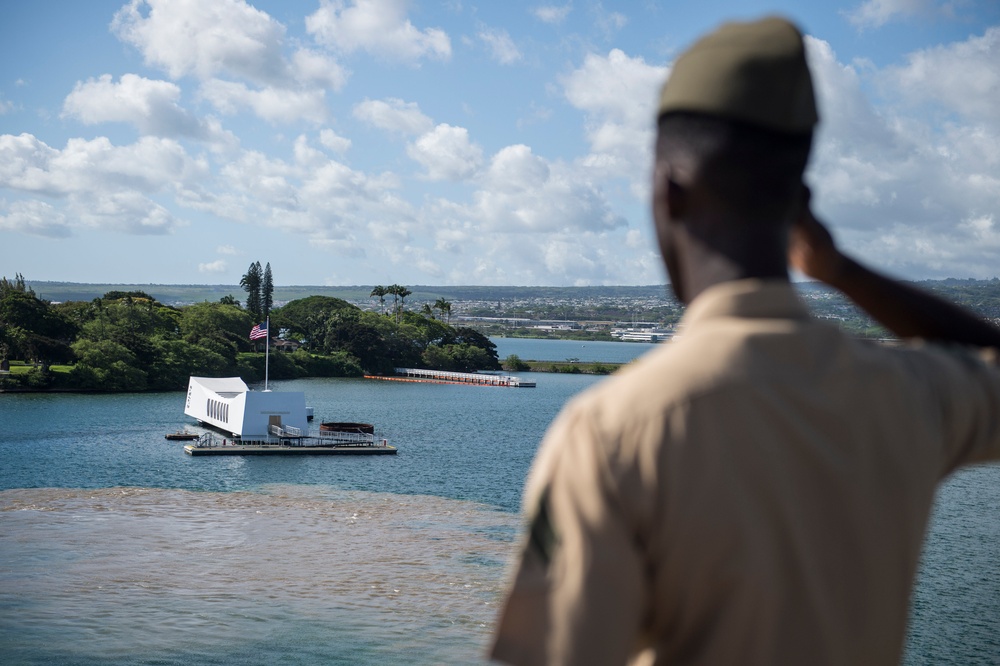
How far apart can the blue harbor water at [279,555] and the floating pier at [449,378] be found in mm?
46861

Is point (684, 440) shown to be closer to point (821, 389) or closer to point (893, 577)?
point (821, 389)

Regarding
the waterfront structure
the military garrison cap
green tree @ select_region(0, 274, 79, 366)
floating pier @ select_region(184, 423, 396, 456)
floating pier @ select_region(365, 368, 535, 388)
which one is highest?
the military garrison cap

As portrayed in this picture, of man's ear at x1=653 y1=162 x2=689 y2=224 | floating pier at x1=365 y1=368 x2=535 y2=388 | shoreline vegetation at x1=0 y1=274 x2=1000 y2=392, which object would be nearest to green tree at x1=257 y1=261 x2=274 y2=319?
shoreline vegetation at x1=0 y1=274 x2=1000 y2=392

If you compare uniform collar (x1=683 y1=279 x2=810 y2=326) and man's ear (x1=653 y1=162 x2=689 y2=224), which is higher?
man's ear (x1=653 y1=162 x2=689 y2=224)

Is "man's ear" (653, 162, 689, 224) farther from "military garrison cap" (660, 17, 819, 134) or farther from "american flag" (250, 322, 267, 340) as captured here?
"american flag" (250, 322, 267, 340)

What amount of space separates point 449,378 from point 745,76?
10078cm

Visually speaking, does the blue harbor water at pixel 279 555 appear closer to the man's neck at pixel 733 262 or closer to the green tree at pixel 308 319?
the man's neck at pixel 733 262

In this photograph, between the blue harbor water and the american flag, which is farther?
the american flag

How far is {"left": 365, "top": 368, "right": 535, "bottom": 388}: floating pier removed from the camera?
96.9 meters

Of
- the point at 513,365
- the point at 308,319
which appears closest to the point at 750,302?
the point at 308,319

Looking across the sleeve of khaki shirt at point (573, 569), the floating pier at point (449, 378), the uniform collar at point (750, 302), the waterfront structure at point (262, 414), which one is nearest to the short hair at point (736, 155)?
the uniform collar at point (750, 302)

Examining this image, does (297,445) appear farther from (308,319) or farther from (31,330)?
(308,319)

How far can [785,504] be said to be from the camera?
39.5 inches

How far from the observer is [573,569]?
915 mm
